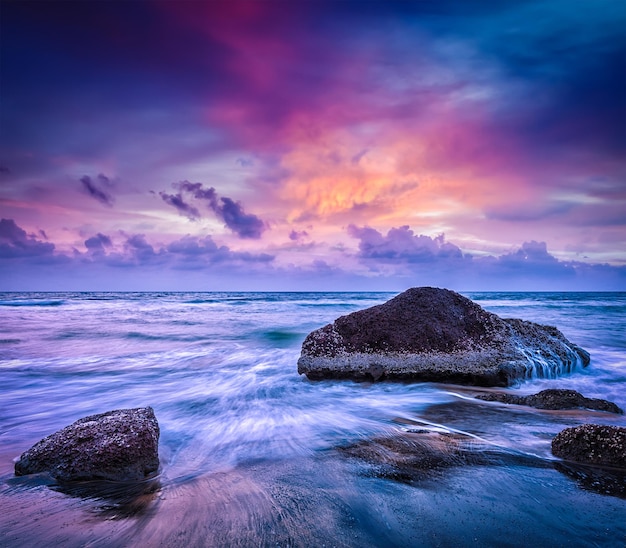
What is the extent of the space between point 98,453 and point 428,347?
4.90 m

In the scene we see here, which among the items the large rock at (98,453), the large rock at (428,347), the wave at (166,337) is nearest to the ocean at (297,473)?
the large rock at (98,453)

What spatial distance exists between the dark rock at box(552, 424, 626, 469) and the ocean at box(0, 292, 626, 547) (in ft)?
0.65

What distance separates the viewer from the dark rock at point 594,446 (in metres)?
3.21

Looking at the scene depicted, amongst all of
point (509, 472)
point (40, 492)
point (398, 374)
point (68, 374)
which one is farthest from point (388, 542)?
point (68, 374)

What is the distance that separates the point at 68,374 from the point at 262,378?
160 inches

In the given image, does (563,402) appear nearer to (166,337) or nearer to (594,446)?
(594,446)

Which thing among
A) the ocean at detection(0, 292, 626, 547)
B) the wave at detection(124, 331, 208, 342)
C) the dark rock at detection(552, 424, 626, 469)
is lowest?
the ocean at detection(0, 292, 626, 547)

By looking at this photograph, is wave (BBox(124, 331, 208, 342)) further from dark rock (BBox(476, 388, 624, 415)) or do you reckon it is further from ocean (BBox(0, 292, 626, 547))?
dark rock (BBox(476, 388, 624, 415))

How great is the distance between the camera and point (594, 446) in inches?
130

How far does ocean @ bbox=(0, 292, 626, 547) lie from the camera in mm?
2527

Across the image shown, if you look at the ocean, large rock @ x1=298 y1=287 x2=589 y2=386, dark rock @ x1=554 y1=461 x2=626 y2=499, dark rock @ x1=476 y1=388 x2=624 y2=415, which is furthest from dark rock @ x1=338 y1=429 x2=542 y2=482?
large rock @ x1=298 y1=287 x2=589 y2=386

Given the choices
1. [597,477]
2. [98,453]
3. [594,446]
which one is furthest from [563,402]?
[98,453]

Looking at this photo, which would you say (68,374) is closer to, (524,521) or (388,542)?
(388,542)

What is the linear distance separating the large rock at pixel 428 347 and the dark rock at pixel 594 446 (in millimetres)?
2852
